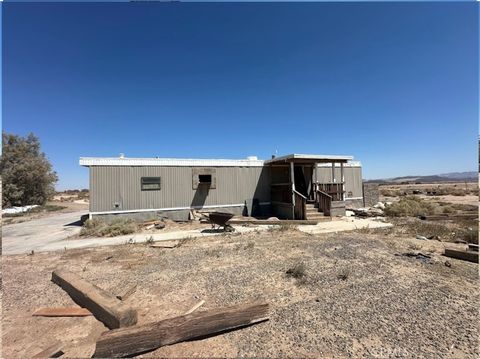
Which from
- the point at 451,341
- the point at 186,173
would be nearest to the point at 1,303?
the point at 451,341

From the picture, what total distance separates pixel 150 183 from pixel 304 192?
28.7ft

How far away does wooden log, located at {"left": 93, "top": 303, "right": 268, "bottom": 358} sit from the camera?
9.18 ft

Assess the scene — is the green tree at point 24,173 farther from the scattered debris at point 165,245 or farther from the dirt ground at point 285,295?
the scattered debris at point 165,245

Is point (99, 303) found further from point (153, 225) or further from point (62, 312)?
point (153, 225)

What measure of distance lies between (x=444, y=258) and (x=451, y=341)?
12.8ft

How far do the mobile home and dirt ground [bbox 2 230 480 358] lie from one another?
5260 millimetres

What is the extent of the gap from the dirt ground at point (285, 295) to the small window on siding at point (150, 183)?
571 centimetres

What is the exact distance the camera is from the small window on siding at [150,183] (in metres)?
13.0

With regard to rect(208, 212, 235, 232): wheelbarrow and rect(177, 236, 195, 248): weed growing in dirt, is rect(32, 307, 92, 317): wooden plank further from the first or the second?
rect(208, 212, 235, 232): wheelbarrow

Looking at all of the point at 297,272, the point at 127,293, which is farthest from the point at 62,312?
the point at 297,272

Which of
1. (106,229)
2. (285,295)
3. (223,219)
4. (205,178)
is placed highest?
(205,178)

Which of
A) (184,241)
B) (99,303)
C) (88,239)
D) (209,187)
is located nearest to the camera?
(99,303)

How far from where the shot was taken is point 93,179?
1199 centimetres

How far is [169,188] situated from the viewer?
13.5m
